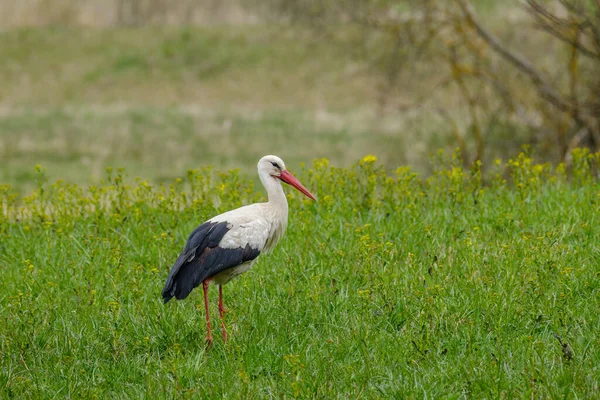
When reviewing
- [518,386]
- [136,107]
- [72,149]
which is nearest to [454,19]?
[518,386]

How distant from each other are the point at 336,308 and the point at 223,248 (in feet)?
3.15

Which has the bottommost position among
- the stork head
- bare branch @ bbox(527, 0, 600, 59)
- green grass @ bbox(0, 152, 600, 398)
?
green grass @ bbox(0, 152, 600, 398)

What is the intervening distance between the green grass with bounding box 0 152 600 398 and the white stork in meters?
0.33

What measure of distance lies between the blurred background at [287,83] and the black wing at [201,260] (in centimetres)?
459

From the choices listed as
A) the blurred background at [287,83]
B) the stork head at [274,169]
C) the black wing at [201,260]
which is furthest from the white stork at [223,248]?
the blurred background at [287,83]

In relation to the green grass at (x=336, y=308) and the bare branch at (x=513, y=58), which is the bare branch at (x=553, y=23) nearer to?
the green grass at (x=336, y=308)

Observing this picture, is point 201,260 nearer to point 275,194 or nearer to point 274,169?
point 275,194

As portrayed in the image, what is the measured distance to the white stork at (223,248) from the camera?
6.14 meters

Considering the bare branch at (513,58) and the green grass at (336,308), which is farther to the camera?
the bare branch at (513,58)

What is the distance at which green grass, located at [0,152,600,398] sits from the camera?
17.8 ft

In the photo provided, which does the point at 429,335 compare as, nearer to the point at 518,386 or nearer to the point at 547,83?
the point at 518,386

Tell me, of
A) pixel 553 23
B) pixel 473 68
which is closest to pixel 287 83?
pixel 473 68

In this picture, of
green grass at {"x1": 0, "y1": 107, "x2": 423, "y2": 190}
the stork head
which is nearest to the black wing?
the stork head

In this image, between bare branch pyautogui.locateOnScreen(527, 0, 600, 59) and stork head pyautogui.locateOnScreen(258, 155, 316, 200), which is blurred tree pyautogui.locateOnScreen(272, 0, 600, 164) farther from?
stork head pyautogui.locateOnScreen(258, 155, 316, 200)
